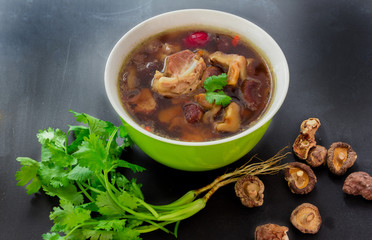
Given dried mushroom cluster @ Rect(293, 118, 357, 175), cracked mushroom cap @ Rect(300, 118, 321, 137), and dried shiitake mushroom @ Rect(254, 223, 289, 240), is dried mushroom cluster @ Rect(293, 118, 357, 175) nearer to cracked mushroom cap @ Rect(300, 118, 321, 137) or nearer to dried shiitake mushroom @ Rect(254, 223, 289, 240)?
cracked mushroom cap @ Rect(300, 118, 321, 137)

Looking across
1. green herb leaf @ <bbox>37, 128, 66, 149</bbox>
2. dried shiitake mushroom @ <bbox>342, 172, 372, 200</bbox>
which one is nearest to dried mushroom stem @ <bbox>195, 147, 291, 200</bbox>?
dried shiitake mushroom @ <bbox>342, 172, 372, 200</bbox>

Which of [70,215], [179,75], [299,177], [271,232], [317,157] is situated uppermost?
[179,75]

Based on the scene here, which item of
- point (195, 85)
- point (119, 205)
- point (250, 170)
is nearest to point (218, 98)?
point (195, 85)

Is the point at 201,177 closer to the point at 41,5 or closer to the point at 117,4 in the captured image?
the point at 117,4

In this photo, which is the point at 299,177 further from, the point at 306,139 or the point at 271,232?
the point at 271,232

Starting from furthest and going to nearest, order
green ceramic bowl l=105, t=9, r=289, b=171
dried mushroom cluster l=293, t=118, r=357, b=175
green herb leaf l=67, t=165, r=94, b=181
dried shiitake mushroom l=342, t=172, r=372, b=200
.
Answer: dried mushroom cluster l=293, t=118, r=357, b=175, dried shiitake mushroom l=342, t=172, r=372, b=200, green herb leaf l=67, t=165, r=94, b=181, green ceramic bowl l=105, t=9, r=289, b=171
